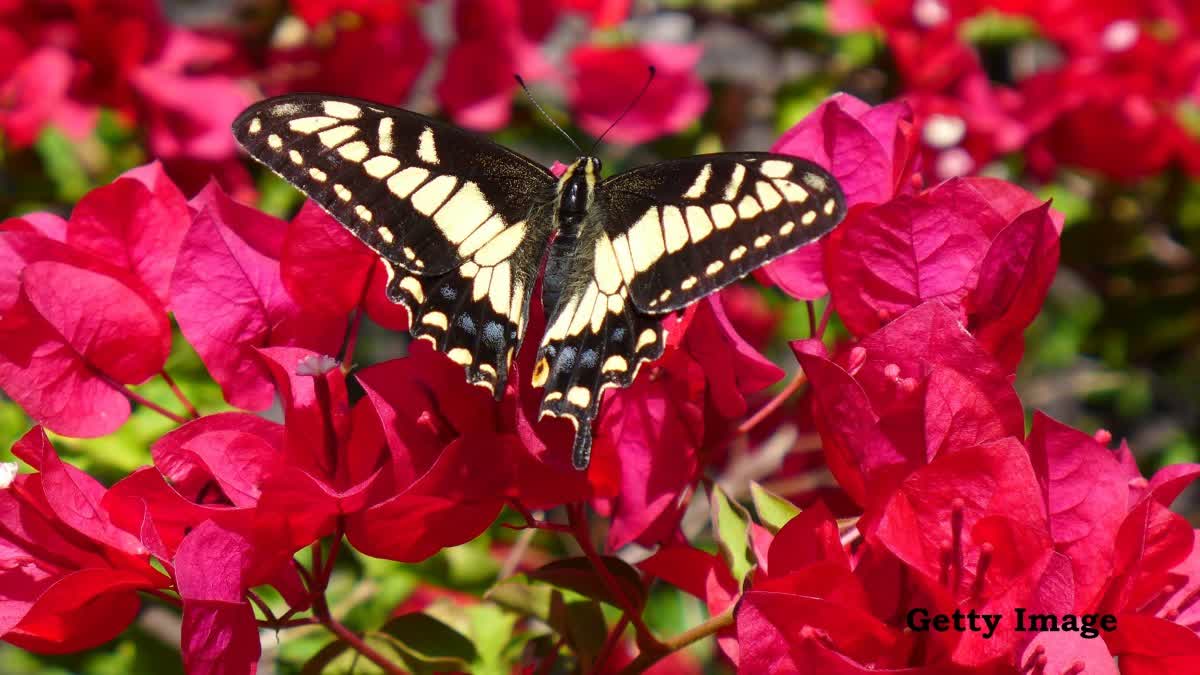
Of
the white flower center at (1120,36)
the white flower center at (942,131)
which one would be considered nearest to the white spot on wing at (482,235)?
the white flower center at (942,131)

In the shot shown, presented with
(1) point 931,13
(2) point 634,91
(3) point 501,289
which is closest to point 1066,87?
(1) point 931,13

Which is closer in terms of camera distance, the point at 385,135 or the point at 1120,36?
the point at 385,135

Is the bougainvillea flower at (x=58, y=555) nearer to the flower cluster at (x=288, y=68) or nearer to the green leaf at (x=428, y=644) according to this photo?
the green leaf at (x=428, y=644)

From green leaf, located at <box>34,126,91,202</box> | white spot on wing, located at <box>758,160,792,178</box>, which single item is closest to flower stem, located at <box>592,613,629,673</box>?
white spot on wing, located at <box>758,160,792,178</box>

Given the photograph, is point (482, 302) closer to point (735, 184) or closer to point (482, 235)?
point (482, 235)

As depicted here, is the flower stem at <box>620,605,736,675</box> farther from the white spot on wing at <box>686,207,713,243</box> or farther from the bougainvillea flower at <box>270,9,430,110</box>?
the bougainvillea flower at <box>270,9,430,110</box>

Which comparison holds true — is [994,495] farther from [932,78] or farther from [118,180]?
[932,78]

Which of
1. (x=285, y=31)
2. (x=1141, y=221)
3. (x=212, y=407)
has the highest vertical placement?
(x=285, y=31)

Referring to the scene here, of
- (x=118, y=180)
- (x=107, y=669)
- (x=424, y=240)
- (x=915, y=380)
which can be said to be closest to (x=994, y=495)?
(x=915, y=380)
